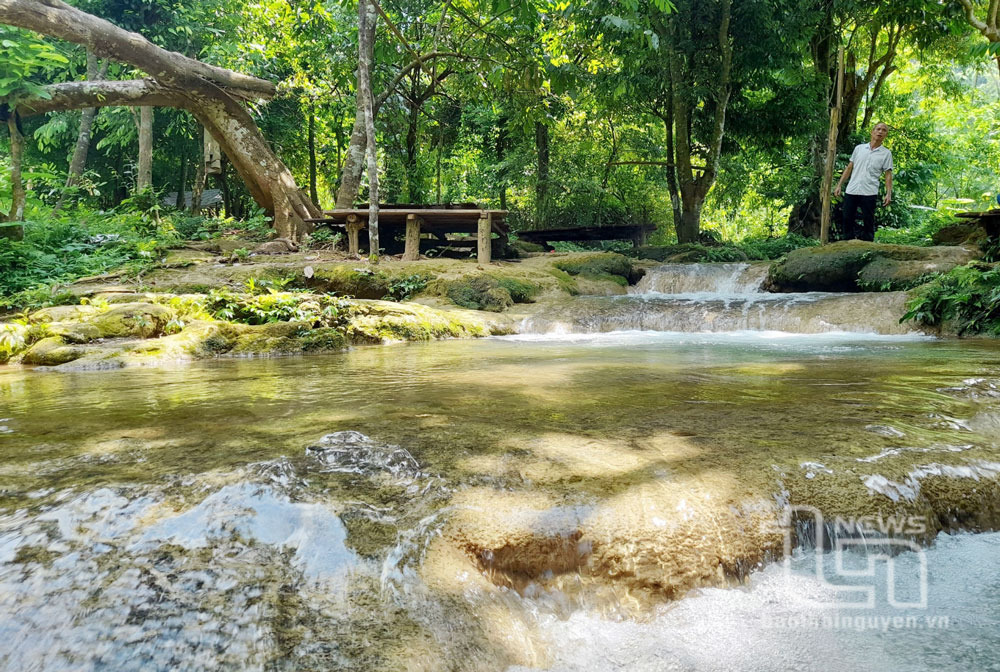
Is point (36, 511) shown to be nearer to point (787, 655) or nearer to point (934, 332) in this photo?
point (787, 655)

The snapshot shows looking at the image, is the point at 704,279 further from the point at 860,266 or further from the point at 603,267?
the point at 860,266

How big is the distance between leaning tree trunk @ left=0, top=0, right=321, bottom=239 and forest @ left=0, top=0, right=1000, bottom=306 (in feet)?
0.11

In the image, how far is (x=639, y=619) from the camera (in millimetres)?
1428

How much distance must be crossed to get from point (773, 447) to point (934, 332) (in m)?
5.88

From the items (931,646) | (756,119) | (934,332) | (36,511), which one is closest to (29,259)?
(36,511)

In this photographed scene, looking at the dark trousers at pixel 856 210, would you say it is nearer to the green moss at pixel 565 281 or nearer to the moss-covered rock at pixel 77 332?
the green moss at pixel 565 281

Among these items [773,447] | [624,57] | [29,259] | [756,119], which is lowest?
[773,447]

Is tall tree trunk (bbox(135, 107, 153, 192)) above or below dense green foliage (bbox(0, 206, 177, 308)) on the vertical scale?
above

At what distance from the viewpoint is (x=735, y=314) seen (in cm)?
790

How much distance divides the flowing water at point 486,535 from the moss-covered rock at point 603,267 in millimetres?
8519

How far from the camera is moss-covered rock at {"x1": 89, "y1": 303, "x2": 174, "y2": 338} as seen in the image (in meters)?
5.61

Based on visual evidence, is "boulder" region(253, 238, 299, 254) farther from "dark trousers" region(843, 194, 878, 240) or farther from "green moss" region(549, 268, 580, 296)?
"dark trousers" region(843, 194, 878, 240)

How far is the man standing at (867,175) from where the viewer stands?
8680 mm

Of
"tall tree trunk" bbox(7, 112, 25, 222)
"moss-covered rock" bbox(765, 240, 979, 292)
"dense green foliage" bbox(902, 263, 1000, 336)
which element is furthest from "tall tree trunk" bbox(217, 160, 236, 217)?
"dense green foliage" bbox(902, 263, 1000, 336)
